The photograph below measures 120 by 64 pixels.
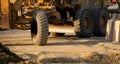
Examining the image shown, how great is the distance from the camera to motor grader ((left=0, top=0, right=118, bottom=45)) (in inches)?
498

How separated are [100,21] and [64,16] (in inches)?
57.9

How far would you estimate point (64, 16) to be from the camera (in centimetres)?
1511

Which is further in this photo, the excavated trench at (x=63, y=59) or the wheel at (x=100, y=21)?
the wheel at (x=100, y=21)

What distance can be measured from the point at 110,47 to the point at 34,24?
298 centimetres

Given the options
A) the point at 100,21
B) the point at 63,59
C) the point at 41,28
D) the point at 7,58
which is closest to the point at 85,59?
the point at 63,59

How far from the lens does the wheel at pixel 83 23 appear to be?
13.6 meters

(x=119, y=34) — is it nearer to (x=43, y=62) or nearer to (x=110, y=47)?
(x=110, y=47)

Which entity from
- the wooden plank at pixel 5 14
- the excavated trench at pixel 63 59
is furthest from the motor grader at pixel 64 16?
the excavated trench at pixel 63 59

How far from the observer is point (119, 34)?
12.0m

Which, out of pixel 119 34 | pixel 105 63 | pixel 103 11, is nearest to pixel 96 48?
pixel 119 34

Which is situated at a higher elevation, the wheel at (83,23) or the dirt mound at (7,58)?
the dirt mound at (7,58)

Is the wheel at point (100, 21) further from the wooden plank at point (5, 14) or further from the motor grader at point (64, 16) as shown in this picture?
the wooden plank at point (5, 14)

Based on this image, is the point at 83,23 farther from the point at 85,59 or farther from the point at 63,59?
the point at 63,59

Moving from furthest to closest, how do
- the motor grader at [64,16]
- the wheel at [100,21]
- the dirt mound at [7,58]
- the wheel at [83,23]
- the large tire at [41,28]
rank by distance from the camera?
the wheel at [100,21]
the wheel at [83,23]
the motor grader at [64,16]
the large tire at [41,28]
the dirt mound at [7,58]
